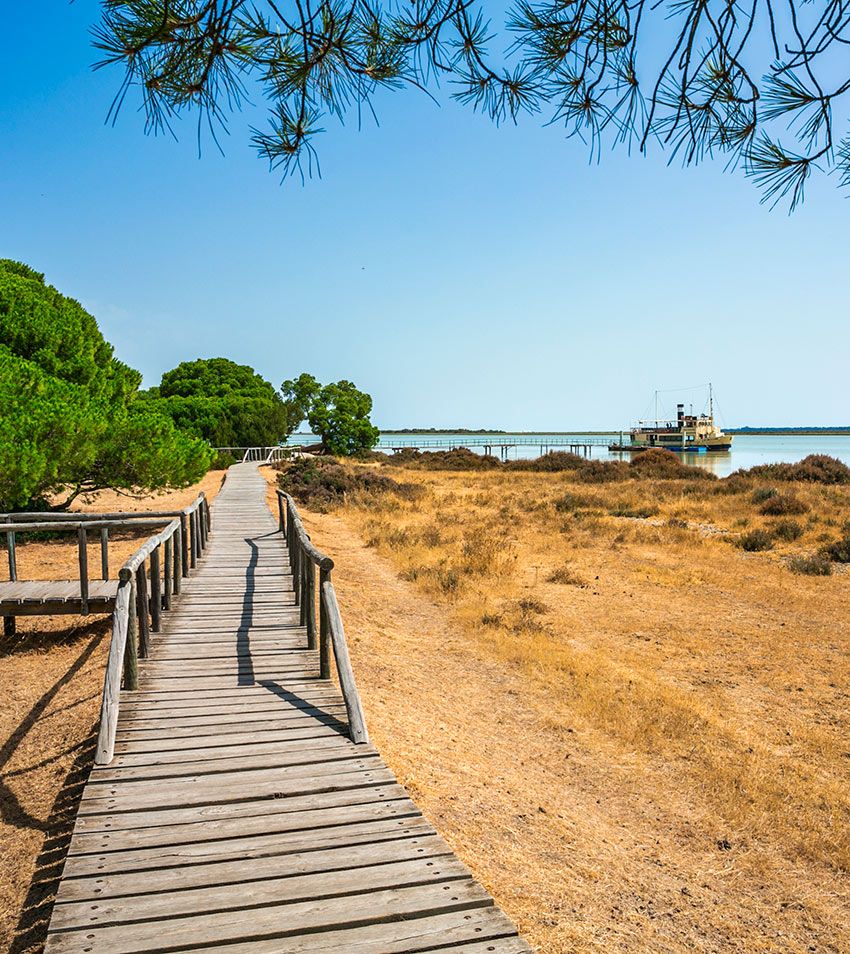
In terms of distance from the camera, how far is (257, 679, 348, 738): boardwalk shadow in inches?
205

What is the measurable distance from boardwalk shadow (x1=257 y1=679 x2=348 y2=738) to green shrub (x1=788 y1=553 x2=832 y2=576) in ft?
43.3

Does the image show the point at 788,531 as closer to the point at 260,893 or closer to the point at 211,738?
the point at 211,738

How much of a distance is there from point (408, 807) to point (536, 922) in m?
1.11

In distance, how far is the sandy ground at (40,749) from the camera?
418 centimetres

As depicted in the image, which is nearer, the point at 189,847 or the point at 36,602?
the point at 189,847

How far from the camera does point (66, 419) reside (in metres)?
13.6

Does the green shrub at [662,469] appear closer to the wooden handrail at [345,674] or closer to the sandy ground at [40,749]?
the sandy ground at [40,749]

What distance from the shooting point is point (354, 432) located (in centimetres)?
5834

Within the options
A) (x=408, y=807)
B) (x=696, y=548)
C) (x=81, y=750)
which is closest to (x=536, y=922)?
(x=408, y=807)

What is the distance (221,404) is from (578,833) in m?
49.3

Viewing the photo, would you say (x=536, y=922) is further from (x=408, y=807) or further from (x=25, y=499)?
(x=25, y=499)

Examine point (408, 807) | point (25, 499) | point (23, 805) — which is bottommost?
point (23, 805)

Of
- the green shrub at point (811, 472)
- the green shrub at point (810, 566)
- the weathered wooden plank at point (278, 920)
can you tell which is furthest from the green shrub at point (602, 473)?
the weathered wooden plank at point (278, 920)

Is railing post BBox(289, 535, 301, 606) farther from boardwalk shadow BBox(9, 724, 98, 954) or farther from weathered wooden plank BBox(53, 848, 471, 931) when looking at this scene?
weathered wooden plank BBox(53, 848, 471, 931)
